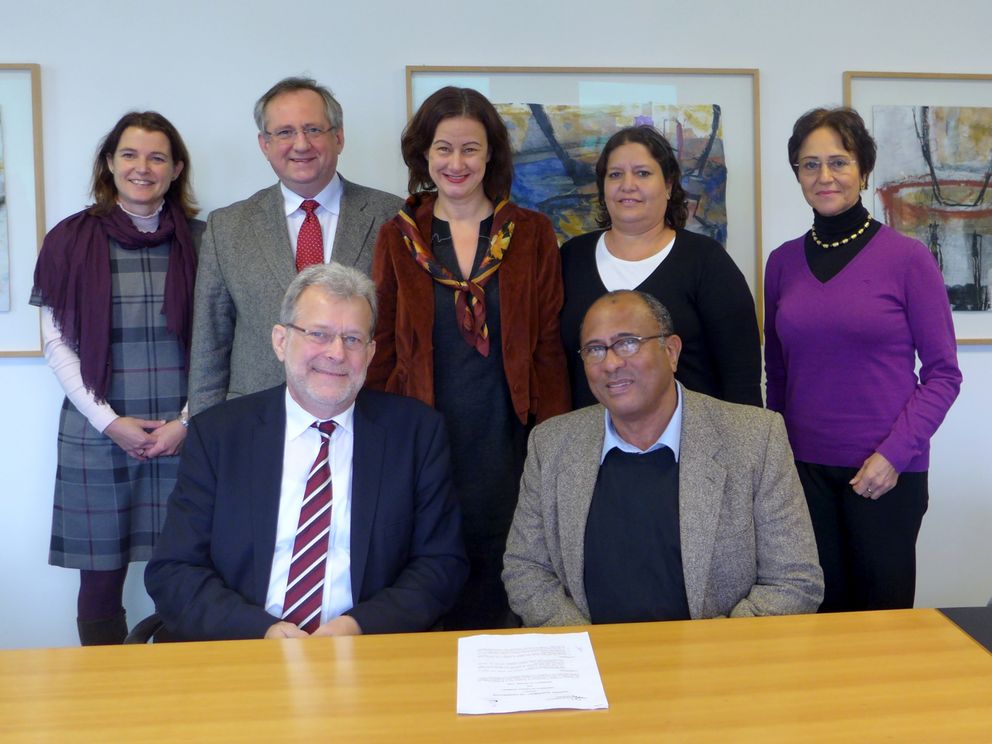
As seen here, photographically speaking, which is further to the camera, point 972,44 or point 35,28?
point 972,44

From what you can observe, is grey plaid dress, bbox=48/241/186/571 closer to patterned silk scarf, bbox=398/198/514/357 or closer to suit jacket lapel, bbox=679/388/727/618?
patterned silk scarf, bbox=398/198/514/357

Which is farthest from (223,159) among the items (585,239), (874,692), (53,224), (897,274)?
(874,692)

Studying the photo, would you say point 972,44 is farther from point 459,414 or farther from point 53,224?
point 53,224

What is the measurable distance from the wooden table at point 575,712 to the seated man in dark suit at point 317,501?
13.3 inches

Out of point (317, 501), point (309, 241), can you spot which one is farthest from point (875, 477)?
point (309, 241)

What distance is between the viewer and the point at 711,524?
6.33 feet

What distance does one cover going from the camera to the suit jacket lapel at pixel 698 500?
192 cm

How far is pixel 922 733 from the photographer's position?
4.20 ft

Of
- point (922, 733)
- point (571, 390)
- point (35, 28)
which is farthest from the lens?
point (35, 28)

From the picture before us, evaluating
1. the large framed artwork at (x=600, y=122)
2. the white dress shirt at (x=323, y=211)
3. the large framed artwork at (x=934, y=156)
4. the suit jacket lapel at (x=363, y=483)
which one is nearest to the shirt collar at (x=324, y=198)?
the white dress shirt at (x=323, y=211)

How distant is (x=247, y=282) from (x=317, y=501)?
83 centimetres

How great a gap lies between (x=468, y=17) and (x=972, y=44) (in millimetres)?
1769

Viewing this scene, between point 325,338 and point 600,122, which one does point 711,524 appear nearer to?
point 325,338

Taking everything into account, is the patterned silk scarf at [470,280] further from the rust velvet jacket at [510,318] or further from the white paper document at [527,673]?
the white paper document at [527,673]
